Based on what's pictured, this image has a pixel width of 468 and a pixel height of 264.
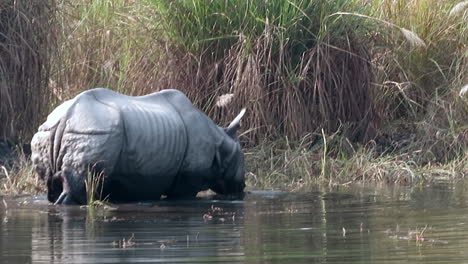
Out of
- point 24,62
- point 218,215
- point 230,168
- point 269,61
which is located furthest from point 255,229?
point 24,62

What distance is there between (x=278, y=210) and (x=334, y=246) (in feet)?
7.68

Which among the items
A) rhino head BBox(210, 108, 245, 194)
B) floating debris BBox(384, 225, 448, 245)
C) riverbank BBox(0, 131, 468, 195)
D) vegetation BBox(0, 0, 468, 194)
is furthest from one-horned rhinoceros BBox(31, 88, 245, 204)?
floating debris BBox(384, 225, 448, 245)

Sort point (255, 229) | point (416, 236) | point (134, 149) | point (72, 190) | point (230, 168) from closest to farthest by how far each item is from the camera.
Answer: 1. point (416, 236)
2. point (255, 229)
3. point (72, 190)
4. point (134, 149)
5. point (230, 168)

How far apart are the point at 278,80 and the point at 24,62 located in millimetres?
2698

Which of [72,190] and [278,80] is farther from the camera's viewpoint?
[278,80]

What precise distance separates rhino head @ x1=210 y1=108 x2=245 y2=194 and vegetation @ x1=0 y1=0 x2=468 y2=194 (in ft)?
2.76

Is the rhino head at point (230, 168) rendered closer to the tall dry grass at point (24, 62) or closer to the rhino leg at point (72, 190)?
the rhino leg at point (72, 190)

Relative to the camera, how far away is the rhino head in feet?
34.8

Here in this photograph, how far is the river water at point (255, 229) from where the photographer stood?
6.43 m

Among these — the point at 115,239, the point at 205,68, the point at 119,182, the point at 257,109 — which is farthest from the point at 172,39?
the point at 115,239

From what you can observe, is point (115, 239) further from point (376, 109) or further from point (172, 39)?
point (376, 109)

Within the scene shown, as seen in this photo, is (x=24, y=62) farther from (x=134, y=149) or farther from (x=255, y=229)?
(x=255, y=229)

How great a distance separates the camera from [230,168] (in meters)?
10.6

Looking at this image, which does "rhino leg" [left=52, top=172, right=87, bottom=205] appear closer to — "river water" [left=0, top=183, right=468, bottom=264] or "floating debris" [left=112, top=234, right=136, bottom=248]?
"river water" [left=0, top=183, right=468, bottom=264]
